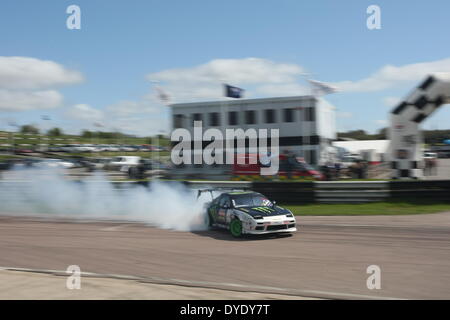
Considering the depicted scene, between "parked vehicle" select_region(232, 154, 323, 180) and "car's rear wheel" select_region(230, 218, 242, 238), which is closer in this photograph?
"car's rear wheel" select_region(230, 218, 242, 238)

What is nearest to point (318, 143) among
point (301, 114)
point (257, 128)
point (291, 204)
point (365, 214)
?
point (301, 114)

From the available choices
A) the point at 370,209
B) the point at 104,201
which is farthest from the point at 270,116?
the point at 370,209

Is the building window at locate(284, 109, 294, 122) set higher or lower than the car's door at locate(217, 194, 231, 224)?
higher

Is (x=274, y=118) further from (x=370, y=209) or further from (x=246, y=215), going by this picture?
(x=246, y=215)

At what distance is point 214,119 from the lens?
35.2m

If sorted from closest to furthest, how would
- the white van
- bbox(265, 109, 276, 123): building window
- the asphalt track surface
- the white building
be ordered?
1. the asphalt track surface
2. the white building
3. bbox(265, 109, 276, 123): building window
4. the white van

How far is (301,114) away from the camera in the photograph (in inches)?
1356

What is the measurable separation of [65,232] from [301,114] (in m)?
25.5

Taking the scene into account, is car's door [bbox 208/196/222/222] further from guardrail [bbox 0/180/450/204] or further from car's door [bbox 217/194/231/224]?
guardrail [bbox 0/180/450/204]

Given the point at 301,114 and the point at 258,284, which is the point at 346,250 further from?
the point at 301,114

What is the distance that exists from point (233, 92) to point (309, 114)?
6098mm

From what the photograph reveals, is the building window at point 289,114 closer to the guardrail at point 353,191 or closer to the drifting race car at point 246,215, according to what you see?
the guardrail at point 353,191

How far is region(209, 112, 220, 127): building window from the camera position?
35.2 metres

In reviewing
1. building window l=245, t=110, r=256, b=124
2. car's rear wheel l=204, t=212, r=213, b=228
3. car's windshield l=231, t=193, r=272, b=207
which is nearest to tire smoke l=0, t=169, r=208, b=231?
car's rear wheel l=204, t=212, r=213, b=228
